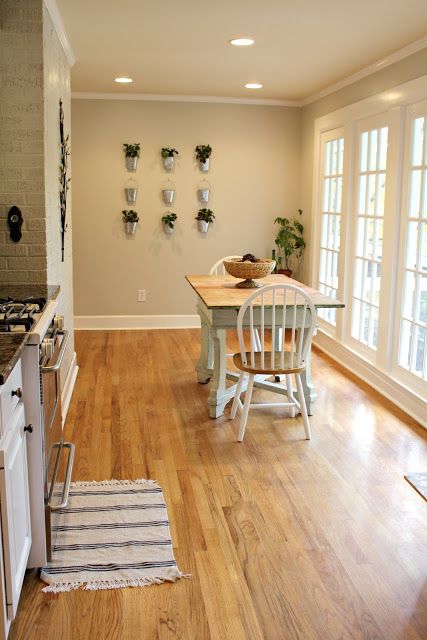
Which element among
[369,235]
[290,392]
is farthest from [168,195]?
[290,392]

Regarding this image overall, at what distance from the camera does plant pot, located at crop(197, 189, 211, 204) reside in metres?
6.90

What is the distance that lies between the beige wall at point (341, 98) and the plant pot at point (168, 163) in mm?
1379

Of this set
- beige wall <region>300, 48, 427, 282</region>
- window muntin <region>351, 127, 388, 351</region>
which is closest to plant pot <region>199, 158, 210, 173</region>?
beige wall <region>300, 48, 427, 282</region>

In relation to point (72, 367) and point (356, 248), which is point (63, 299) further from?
point (356, 248)

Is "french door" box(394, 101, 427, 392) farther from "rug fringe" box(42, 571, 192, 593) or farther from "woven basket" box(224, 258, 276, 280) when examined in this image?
"rug fringe" box(42, 571, 192, 593)

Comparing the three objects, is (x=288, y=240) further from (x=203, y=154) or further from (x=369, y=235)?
(x=369, y=235)

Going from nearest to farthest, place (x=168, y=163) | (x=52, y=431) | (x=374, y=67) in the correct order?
(x=52, y=431) < (x=374, y=67) < (x=168, y=163)

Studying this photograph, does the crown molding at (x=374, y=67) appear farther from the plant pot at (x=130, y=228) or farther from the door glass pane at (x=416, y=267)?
the plant pot at (x=130, y=228)

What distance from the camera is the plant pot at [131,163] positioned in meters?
6.74

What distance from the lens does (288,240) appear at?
704 cm

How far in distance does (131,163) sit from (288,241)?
179 cm

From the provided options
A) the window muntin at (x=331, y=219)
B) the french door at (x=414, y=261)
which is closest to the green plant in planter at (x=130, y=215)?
the window muntin at (x=331, y=219)

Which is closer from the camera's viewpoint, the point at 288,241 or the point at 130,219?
the point at 130,219

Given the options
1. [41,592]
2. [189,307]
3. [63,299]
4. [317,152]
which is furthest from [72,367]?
[317,152]
